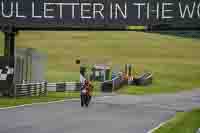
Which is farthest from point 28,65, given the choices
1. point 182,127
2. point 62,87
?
point 182,127

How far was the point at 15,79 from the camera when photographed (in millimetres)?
33469

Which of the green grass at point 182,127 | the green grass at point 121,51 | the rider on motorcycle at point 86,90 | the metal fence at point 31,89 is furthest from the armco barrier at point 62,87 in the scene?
the green grass at point 121,51

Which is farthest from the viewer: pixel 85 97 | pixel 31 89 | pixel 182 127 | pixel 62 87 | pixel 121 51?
pixel 121 51

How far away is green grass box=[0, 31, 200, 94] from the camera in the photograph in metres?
82.2

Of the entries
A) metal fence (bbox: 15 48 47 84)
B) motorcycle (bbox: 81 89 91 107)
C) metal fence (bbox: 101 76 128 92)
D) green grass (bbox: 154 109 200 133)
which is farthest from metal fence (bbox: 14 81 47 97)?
green grass (bbox: 154 109 200 133)

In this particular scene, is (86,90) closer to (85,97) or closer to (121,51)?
(85,97)

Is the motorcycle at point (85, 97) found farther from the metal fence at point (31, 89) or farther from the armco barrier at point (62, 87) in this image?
the armco barrier at point (62, 87)

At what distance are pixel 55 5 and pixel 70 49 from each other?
192ft

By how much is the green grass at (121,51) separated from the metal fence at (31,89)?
38251mm

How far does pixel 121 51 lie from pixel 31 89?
2166 inches

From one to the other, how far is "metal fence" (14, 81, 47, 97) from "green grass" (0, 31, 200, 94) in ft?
125

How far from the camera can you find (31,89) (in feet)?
117

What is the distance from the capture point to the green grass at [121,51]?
270ft

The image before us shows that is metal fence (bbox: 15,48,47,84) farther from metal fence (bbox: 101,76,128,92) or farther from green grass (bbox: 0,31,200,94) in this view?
green grass (bbox: 0,31,200,94)
